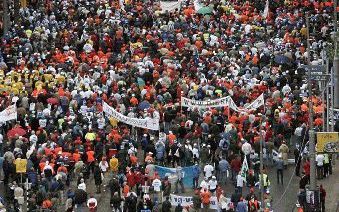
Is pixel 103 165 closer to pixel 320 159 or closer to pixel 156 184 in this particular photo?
pixel 156 184

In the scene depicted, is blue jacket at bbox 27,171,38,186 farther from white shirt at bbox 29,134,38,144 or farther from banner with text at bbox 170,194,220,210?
banner with text at bbox 170,194,220,210

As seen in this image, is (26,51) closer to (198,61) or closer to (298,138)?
(198,61)

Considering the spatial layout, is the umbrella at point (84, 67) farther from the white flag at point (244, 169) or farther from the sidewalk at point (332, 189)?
the white flag at point (244, 169)

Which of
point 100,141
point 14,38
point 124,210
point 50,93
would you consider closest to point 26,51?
point 14,38

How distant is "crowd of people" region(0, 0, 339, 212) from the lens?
199ft

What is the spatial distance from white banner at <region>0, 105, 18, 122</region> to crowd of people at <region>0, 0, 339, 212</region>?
494 mm

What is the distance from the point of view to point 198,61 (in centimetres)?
7506

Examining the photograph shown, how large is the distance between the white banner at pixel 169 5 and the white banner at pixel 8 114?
82.1ft

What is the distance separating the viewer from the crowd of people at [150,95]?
6053 cm

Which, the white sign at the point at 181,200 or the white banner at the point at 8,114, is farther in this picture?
the white banner at the point at 8,114

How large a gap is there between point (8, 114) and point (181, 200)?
905cm

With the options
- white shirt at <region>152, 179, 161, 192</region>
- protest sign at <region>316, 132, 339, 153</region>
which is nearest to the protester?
protest sign at <region>316, 132, 339, 153</region>

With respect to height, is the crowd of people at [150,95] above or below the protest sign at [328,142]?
below

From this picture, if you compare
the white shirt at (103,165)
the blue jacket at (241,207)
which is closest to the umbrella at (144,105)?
the white shirt at (103,165)
